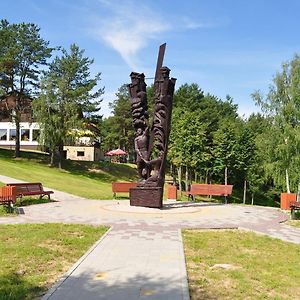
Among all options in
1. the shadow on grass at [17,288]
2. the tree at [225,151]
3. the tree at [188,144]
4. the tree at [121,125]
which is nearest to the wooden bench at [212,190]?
the shadow on grass at [17,288]

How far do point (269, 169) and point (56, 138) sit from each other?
21149 millimetres

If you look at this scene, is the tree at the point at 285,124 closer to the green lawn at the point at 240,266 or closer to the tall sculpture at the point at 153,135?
the tall sculpture at the point at 153,135

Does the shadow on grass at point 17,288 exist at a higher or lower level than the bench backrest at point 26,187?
lower

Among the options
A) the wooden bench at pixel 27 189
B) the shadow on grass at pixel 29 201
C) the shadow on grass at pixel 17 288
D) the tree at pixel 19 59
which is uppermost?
the tree at pixel 19 59

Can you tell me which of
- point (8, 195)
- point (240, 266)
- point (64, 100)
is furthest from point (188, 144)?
point (240, 266)

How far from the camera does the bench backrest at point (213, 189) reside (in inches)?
800

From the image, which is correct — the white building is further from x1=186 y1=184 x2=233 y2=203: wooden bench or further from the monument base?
the monument base

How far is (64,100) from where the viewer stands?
41656mm

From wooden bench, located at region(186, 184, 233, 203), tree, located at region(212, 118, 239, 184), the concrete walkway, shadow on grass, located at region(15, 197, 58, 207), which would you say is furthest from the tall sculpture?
tree, located at region(212, 118, 239, 184)

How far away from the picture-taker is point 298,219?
1431 centimetres

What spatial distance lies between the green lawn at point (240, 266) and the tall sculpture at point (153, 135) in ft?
16.4

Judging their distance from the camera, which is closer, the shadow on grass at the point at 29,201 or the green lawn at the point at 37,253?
the green lawn at the point at 37,253

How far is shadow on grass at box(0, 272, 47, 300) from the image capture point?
5.39 meters

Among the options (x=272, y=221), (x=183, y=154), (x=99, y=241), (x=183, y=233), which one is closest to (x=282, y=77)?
(x=183, y=154)
